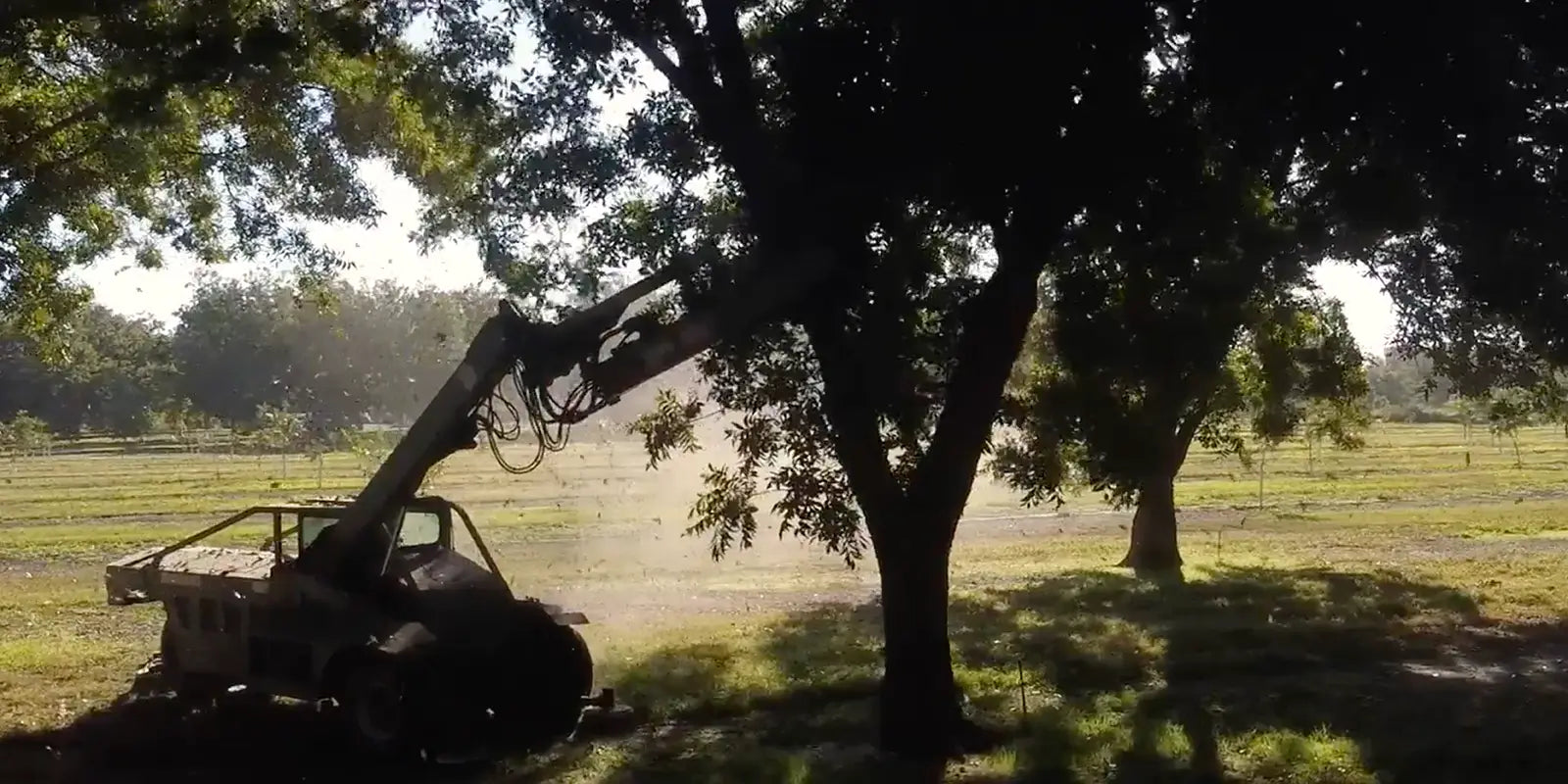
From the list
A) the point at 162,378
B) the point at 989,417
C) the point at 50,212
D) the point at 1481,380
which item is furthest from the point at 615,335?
the point at 162,378

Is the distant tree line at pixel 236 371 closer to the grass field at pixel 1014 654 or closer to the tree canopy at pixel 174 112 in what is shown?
the grass field at pixel 1014 654

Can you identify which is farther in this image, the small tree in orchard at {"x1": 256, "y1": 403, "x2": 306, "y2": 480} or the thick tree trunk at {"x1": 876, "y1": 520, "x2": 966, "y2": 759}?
the small tree in orchard at {"x1": 256, "y1": 403, "x2": 306, "y2": 480}

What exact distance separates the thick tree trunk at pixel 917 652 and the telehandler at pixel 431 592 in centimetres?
204

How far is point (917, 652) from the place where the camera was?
10305 millimetres

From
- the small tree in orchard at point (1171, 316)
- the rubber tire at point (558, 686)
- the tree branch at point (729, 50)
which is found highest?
the tree branch at point (729, 50)

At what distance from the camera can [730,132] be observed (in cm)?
992

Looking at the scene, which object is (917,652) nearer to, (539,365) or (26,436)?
(539,365)

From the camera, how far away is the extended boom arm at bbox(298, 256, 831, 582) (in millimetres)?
9797

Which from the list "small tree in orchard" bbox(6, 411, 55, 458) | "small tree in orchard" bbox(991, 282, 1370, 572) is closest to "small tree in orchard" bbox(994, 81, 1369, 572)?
"small tree in orchard" bbox(991, 282, 1370, 572)

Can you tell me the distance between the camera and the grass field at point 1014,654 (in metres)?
10.3

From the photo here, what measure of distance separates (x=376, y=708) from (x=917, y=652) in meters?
3.89

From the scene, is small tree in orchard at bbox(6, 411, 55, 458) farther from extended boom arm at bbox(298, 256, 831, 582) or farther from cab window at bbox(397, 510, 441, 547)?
extended boom arm at bbox(298, 256, 831, 582)

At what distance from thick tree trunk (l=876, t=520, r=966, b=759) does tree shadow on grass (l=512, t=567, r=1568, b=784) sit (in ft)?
1.08

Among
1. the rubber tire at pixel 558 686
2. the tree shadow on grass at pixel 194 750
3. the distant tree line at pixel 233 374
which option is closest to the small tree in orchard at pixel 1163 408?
the rubber tire at pixel 558 686
